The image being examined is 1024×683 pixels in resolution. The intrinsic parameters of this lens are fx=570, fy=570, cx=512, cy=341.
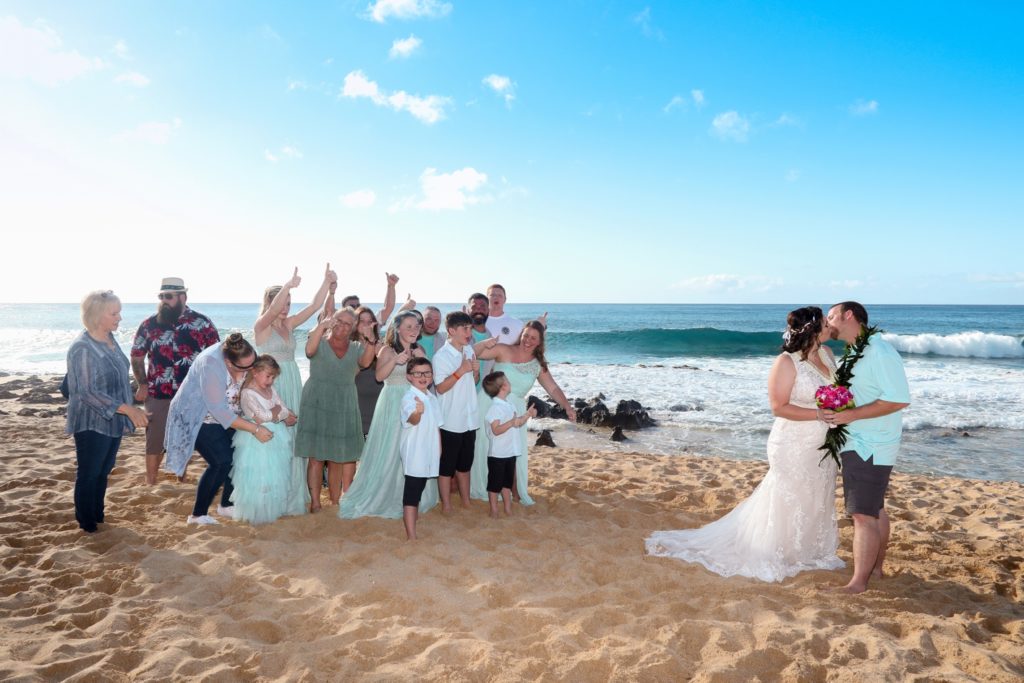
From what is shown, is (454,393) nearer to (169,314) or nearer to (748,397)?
(169,314)

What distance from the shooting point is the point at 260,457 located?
4902 mm

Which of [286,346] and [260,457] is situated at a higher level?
[286,346]

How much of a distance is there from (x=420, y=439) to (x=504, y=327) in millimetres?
2175

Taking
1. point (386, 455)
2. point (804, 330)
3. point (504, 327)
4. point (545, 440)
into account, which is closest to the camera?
point (804, 330)

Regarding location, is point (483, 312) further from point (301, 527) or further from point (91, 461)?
point (91, 461)

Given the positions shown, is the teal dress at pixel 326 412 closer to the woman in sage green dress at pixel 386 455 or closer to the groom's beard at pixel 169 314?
the woman in sage green dress at pixel 386 455

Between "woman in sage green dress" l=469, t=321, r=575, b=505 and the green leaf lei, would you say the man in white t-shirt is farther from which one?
the green leaf lei

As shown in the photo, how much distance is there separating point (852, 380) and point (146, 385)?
6.39 meters

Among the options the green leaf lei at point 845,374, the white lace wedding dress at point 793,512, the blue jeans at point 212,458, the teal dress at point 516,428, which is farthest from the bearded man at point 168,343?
the green leaf lei at point 845,374

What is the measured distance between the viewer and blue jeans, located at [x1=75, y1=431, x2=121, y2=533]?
452cm

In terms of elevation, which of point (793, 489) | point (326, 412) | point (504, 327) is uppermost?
point (504, 327)

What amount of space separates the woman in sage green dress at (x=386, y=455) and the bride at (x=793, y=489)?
242cm

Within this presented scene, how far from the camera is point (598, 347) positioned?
3359 cm

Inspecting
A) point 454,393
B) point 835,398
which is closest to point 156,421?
point 454,393
